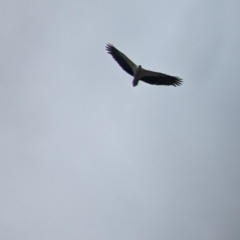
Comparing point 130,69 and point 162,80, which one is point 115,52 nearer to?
point 130,69

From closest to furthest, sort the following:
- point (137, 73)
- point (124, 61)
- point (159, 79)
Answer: point (137, 73) → point (124, 61) → point (159, 79)

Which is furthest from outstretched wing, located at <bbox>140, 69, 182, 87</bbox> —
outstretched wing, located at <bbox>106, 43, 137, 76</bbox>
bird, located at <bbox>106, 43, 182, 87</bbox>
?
outstretched wing, located at <bbox>106, 43, 137, 76</bbox>

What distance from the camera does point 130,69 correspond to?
20141 mm

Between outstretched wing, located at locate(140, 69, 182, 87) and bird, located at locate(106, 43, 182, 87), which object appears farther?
outstretched wing, located at locate(140, 69, 182, 87)

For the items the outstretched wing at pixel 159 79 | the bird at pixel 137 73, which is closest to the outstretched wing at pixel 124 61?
the bird at pixel 137 73

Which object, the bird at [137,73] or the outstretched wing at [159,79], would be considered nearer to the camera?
the bird at [137,73]

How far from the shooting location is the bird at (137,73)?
19.7 m

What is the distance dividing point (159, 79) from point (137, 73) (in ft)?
6.55

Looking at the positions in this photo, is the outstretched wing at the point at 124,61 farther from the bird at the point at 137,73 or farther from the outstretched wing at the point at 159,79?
the outstretched wing at the point at 159,79

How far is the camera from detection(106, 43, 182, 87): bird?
19719mm

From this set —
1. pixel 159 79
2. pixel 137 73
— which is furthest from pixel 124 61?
pixel 159 79

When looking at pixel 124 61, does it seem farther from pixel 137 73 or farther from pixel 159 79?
pixel 159 79

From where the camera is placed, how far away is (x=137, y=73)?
1950cm

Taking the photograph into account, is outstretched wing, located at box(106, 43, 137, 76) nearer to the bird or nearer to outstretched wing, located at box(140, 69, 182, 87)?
the bird
